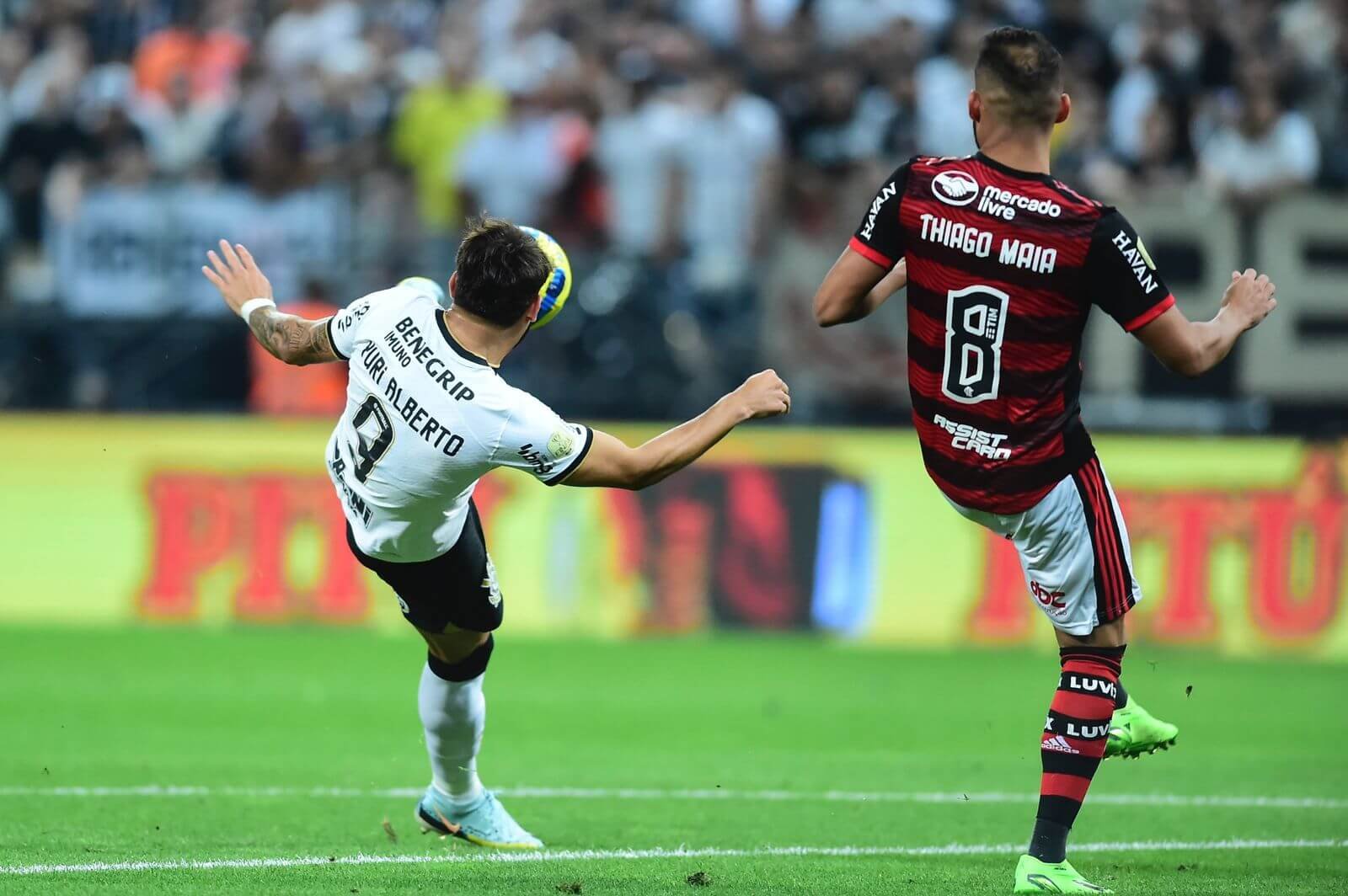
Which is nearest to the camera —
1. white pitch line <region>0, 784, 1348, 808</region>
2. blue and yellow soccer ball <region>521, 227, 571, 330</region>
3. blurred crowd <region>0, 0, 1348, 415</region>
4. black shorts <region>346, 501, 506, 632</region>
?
blue and yellow soccer ball <region>521, 227, 571, 330</region>

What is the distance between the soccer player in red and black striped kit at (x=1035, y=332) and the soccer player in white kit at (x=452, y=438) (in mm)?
584

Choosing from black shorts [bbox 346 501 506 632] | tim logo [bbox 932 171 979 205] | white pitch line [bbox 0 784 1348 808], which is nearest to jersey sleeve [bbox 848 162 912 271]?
tim logo [bbox 932 171 979 205]

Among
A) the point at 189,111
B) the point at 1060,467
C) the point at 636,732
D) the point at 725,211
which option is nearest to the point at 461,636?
the point at 1060,467

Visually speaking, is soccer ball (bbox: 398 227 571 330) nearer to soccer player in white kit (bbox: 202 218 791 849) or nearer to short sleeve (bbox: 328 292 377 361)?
soccer player in white kit (bbox: 202 218 791 849)

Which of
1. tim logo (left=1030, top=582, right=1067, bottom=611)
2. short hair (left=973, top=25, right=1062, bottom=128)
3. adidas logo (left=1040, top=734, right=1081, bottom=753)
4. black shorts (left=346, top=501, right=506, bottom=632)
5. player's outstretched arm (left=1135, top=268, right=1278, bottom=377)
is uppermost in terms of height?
short hair (left=973, top=25, right=1062, bottom=128)

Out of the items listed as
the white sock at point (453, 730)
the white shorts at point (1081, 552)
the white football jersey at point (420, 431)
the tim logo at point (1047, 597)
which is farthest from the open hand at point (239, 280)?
the tim logo at point (1047, 597)

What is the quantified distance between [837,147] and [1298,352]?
384 centimetres

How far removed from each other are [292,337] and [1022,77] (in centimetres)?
264

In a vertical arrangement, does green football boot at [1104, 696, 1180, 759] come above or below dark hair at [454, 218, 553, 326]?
below

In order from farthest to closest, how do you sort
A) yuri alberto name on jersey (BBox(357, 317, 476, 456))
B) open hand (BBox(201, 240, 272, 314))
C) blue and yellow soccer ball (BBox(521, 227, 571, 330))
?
open hand (BBox(201, 240, 272, 314)), blue and yellow soccer ball (BBox(521, 227, 571, 330)), yuri alberto name on jersey (BBox(357, 317, 476, 456))

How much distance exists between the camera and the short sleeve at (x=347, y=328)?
262 inches

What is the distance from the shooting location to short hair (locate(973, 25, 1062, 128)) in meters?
6.16

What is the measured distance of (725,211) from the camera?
15.2 meters

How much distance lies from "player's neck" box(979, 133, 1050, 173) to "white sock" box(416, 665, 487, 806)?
8.80 ft
